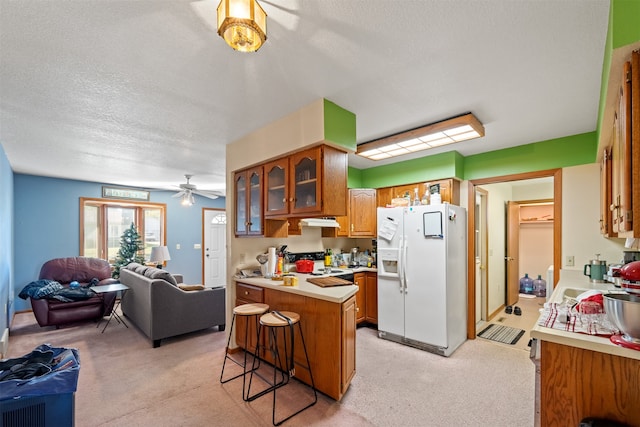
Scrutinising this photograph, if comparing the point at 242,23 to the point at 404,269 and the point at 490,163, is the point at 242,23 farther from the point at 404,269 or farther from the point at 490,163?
the point at 490,163

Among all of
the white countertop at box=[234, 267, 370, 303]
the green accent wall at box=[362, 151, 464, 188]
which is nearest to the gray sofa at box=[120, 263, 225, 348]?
the white countertop at box=[234, 267, 370, 303]

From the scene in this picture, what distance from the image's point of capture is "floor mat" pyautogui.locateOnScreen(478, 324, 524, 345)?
3.88m

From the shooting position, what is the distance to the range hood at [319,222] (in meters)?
3.99

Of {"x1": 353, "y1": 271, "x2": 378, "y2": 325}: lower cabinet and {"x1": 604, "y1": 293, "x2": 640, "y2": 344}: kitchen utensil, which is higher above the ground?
{"x1": 604, "y1": 293, "x2": 640, "y2": 344}: kitchen utensil

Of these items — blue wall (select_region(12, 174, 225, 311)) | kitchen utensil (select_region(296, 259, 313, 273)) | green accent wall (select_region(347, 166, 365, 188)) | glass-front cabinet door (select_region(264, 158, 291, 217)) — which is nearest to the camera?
glass-front cabinet door (select_region(264, 158, 291, 217))

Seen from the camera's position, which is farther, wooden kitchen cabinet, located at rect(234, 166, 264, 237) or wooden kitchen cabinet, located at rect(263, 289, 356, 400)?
wooden kitchen cabinet, located at rect(234, 166, 264, 237)

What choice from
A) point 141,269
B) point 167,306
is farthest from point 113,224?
point 167,306

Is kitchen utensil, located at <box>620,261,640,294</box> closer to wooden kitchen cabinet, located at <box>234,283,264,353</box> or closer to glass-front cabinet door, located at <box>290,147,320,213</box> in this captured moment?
glass-front cabinet door, located at <box>290,147,320,213</box>

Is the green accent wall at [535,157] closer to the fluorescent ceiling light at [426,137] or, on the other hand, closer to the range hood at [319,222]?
the fluorescent ceiling light at [426,137]

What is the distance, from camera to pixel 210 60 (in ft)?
5.94

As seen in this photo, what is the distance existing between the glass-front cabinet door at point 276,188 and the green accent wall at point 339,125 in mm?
592

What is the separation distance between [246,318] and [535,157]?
12.2ft

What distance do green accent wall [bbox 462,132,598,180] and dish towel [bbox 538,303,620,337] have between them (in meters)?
2.08

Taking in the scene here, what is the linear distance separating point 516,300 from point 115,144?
23.6 feet
